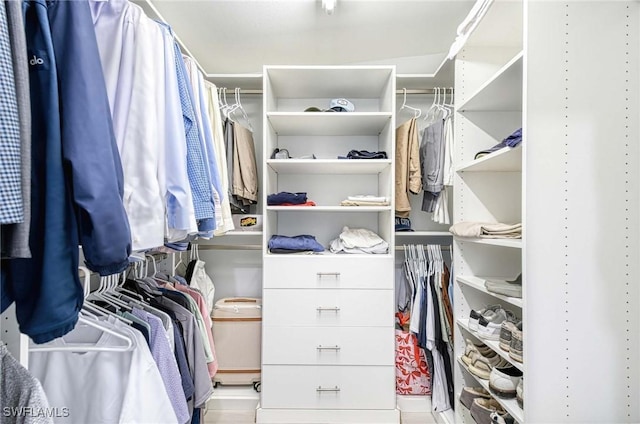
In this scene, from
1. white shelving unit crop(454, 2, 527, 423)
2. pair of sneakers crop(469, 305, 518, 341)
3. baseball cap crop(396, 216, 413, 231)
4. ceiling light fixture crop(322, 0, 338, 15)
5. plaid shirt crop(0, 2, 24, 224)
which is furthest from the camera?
baseball cap crop(396, 216, 413, 231)

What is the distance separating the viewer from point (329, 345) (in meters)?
2.04

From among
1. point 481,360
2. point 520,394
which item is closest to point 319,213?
point 481,360

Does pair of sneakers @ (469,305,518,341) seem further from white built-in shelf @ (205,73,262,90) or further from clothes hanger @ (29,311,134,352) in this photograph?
white built-in shelf @ (205,73,262,90)

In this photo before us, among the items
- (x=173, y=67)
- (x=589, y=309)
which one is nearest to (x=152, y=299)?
(x=173, y=67)

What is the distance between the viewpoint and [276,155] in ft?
7.29

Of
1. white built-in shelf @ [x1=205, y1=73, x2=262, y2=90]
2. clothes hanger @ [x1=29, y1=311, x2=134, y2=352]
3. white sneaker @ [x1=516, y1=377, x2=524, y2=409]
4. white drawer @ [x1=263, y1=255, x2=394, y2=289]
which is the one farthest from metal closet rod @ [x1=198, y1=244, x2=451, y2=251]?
clothes hanger @ [x1=29, y1=311, x2=134, y2=352]

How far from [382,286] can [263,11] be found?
1.61 meters

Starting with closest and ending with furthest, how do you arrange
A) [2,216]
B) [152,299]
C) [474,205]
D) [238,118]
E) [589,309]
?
[2,216] < [589,309] < [152,299] < [474,205] < [238,118]

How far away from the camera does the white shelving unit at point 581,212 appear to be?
1.18m

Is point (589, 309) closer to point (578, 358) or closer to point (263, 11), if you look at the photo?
point (578, 358)

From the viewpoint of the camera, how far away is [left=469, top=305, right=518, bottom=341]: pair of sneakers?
1550mm

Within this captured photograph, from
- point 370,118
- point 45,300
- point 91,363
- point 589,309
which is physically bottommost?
point 91,363

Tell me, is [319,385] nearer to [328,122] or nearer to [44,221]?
[328,122]

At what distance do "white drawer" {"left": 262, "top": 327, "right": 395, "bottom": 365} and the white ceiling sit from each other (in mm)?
1677
